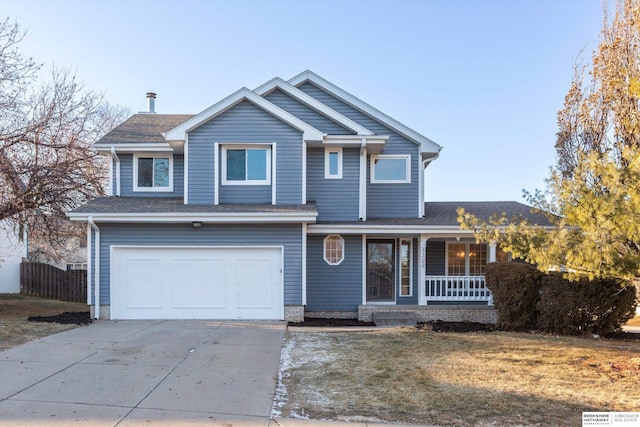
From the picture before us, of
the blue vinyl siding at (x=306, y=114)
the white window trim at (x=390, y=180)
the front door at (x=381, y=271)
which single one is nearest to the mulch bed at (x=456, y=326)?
the front door at (x=381, y=271)

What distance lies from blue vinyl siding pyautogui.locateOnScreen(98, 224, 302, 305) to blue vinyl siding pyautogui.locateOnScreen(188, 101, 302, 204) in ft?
3.15

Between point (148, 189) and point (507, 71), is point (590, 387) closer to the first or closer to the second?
point (148, 189)

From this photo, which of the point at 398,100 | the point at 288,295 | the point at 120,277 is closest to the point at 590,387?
the point at 288,295

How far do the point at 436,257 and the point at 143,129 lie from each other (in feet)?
35.6

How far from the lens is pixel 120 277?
1109 cm

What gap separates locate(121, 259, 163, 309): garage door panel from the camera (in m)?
11.1

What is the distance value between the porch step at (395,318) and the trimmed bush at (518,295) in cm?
→ 231

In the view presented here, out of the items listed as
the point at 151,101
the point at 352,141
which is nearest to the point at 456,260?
the point at 352,141

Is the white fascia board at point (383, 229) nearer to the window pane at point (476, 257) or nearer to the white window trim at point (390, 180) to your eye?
the white window trim at point (390, 180)

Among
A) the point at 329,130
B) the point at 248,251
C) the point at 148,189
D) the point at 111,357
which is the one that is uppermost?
the point at 329,130

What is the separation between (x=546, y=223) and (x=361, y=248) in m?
5.66

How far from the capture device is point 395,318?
38.1ft

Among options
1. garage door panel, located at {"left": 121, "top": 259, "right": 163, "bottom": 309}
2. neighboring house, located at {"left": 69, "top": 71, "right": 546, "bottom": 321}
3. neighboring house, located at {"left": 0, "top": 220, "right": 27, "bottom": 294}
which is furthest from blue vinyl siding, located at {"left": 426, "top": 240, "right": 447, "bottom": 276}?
neighboring house, located at {"left": 0, "top": 220, "right": 27, "bottom": 294}

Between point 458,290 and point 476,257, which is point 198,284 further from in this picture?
point 476,257
